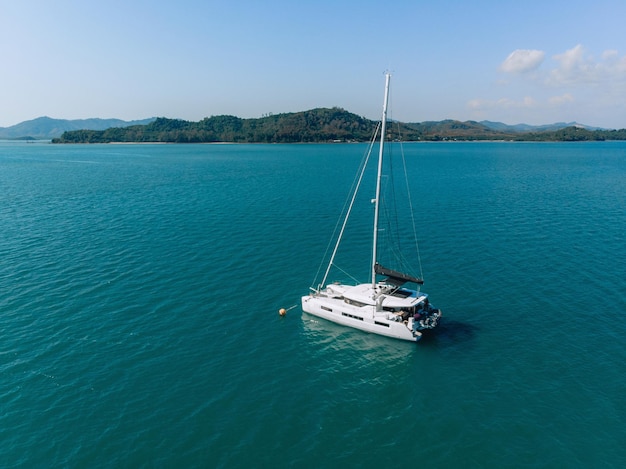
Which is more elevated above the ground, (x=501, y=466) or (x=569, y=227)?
(x=569, y=227)

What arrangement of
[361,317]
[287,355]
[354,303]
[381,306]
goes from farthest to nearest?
[354,303] < [361,317] < [381,306] < [287,355]

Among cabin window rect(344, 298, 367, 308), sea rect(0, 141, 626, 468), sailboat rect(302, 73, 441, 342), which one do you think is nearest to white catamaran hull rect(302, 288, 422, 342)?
sailboat rect(302, 73, 441, 342)

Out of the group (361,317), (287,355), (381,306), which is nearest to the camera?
(287,355)

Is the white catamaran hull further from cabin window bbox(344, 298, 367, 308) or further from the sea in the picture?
the sea

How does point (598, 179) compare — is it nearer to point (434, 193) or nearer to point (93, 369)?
point (434, 193)

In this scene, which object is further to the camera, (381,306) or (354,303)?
(354,303)

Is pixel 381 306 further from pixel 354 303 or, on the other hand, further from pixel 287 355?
pixel 287 355

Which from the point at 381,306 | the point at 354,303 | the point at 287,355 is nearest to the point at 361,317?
the point at 354,303

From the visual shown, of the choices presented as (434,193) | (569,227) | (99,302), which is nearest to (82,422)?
(99,302)

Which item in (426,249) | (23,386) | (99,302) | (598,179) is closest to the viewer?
(23,386)
